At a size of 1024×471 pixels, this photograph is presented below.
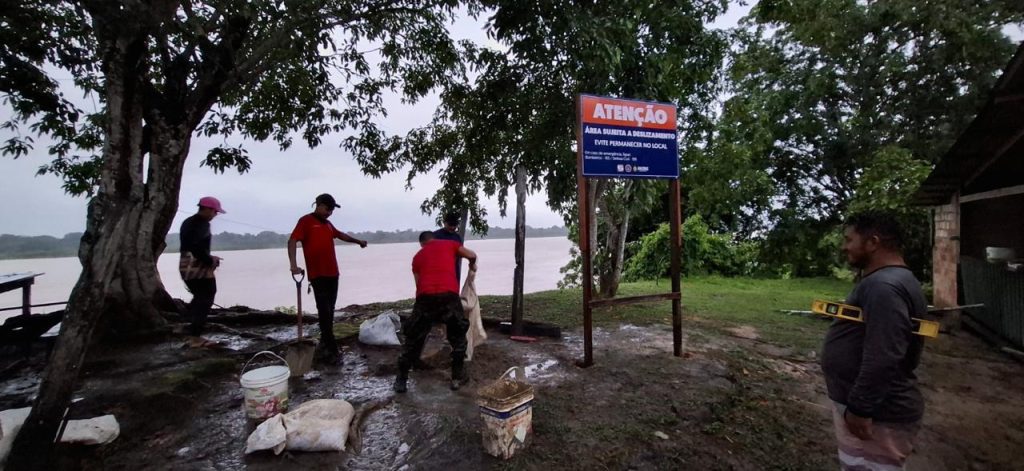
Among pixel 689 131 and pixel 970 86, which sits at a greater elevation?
pixel 970 86

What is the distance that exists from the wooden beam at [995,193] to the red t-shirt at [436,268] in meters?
7.62

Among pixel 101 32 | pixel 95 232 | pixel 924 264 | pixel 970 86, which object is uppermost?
pixel 970 86

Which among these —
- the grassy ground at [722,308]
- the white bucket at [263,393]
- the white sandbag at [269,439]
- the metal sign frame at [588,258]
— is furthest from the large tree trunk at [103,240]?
the grassy ground at [722,308]

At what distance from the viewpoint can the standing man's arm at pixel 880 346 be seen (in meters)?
2.06

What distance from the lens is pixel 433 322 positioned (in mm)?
4562

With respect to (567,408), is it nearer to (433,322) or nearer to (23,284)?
(433,322)

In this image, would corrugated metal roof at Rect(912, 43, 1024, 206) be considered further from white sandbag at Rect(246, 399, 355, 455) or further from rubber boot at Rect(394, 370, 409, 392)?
white sandbag at Rect(246, 399, 355, 455)

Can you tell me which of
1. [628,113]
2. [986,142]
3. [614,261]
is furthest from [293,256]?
[986,142]

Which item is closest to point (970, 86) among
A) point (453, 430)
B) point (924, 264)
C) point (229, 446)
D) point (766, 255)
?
point (924, 264)

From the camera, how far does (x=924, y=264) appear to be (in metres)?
11.6

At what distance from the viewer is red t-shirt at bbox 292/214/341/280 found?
16.8 feet

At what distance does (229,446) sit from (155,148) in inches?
172

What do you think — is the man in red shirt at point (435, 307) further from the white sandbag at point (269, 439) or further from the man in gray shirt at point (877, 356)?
the man in gray shirt at point (877, 356)

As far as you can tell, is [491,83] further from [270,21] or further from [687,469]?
[687,469]
